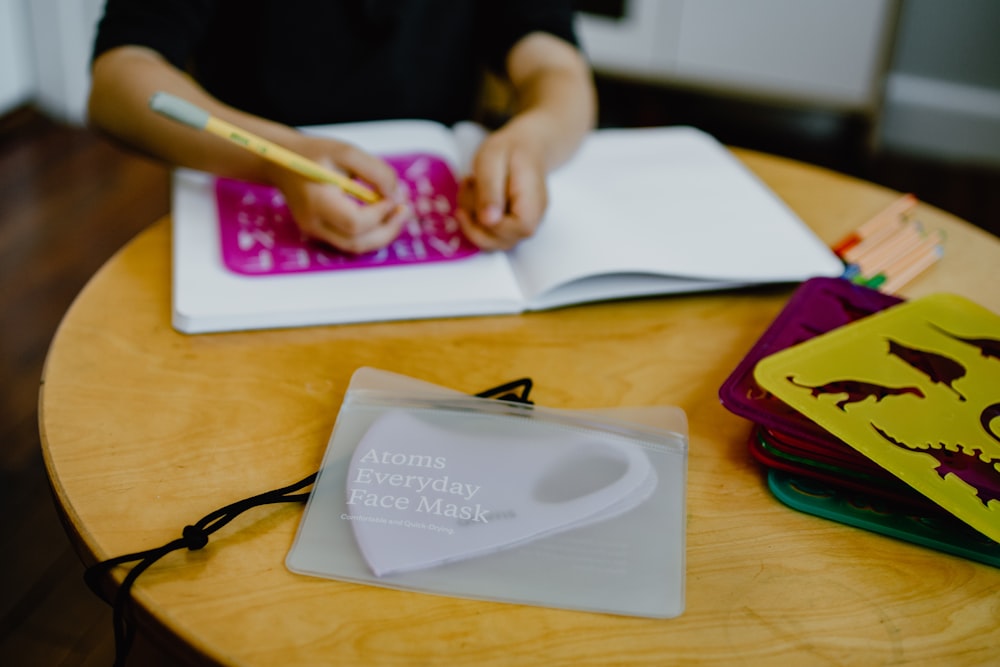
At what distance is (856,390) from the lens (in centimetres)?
49

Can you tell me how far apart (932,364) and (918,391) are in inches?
1.3

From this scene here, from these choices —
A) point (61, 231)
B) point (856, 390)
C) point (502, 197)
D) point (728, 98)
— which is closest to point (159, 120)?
point (502, 197)

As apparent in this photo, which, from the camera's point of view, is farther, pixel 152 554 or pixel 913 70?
pixel 913 70

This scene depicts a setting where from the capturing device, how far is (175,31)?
843 mm

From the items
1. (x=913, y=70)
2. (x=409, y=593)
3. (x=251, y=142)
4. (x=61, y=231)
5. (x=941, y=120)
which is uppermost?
(x=251, y=142)

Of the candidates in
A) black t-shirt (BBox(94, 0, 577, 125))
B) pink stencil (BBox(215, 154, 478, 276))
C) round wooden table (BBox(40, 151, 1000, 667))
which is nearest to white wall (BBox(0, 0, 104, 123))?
black t-shirt (BBox(94, 0, 577, 125))

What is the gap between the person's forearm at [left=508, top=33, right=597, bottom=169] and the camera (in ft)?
2.57

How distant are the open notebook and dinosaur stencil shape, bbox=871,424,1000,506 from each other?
0.21 m

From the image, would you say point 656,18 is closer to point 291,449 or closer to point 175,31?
point 175,31

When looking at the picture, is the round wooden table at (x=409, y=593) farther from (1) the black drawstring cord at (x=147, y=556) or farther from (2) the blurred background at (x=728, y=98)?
(2) the blurred background at (x=728, y=98)

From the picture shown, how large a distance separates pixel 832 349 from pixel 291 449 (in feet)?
1.08

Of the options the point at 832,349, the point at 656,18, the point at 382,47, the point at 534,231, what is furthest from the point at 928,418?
the point at 656,18

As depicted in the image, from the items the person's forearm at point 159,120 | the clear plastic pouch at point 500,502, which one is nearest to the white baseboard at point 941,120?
the person's forearm at point 159,120

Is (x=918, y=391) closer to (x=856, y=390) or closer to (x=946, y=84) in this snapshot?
→ (x=856, y=390)
